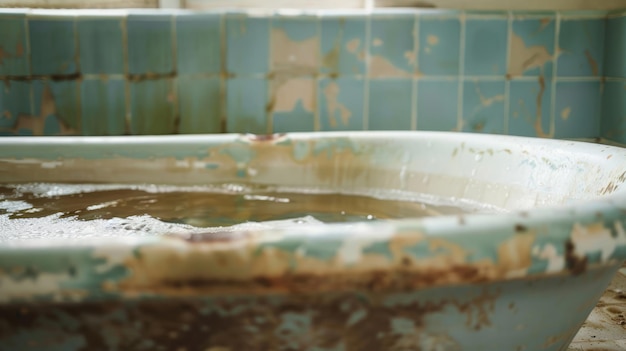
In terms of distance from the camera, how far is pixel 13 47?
1910 millimetres

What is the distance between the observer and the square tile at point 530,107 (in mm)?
1979

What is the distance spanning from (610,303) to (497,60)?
102cm

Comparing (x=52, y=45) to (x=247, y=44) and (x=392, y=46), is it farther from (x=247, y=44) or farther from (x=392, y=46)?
(x=392, y=46)

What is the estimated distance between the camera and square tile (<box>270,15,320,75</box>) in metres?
1.93

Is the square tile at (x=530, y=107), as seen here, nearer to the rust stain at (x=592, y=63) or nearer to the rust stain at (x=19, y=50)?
the rust stain at (x=592, y=63)

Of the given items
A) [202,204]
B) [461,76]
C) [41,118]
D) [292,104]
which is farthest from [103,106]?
[461,76]

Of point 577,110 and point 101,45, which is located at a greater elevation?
point 101,45

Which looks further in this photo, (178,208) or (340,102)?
(340,102)

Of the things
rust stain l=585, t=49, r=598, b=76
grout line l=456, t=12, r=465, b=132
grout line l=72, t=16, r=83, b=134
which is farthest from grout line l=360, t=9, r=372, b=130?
grout line l=72, t=16, r=83, b=134

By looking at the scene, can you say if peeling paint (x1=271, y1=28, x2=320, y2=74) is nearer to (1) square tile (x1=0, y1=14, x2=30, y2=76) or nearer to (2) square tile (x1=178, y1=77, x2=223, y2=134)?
(2) square tile (x1=178, y1=77, x2=223, y2=134)

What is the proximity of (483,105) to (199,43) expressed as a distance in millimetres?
960

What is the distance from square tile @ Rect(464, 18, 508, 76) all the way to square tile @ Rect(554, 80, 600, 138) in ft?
0.74

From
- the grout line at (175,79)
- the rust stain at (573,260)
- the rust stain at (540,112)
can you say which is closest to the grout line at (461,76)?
the rust stain at (540,112)

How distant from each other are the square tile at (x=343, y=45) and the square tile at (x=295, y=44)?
0.09 ft
